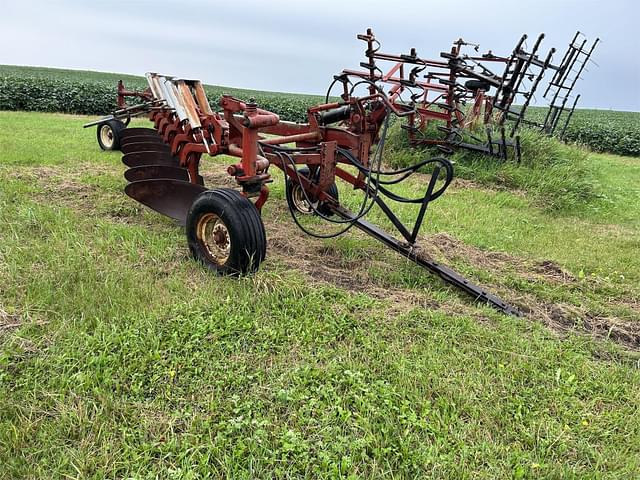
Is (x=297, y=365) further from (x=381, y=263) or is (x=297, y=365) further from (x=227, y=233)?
(x=381, y=263)

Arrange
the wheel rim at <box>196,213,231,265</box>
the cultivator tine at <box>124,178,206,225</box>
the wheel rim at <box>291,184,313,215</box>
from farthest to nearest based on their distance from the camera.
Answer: the wheel rim at <box>291,184,313,215</box> → the cultivator tine at <box>124,178,206,225</box> → the wheel rim at <box>196,213,231,265</box>

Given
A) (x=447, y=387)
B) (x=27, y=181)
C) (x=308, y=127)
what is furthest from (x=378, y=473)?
(x=27, y=181)

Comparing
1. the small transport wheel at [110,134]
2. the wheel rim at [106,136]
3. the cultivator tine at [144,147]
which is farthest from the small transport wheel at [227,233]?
the wheel rim at [106,136]

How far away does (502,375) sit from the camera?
2613 millimetres

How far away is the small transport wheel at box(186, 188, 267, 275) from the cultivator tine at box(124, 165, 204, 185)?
1414mm

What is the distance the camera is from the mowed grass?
200cm

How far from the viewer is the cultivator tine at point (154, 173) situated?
5.02 metres

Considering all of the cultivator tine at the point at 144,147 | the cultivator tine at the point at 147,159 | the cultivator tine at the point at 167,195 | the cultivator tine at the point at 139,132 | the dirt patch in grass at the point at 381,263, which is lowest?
the dirt patch in grass at the point at 381,263

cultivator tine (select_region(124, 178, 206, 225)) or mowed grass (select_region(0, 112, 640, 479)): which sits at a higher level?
cultivator tine (select_region(124, 178, 206, 225))

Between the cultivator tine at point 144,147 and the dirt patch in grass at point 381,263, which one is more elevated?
the cultivator tine at point 144,147

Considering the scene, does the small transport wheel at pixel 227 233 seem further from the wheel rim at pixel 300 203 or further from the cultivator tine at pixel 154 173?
the wheel rim at pixel 300 203

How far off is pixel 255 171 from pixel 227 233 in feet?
1.76

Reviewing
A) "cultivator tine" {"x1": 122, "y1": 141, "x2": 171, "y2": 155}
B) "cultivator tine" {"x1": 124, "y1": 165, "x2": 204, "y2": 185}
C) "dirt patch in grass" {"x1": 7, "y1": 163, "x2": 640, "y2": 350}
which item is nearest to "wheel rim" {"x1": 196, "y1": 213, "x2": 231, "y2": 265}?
"dirt patch in grass" {"x1": 7, "y1": 163, "x2": 640, "y2": 350}

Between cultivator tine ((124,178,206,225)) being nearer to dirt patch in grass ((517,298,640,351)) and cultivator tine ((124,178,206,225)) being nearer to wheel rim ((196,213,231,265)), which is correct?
wheel rim ((196,213,231,265))
